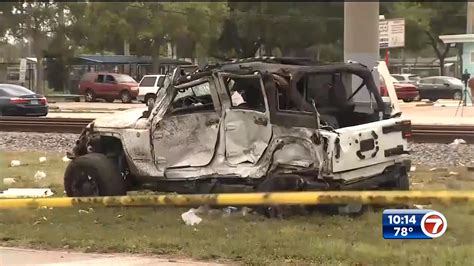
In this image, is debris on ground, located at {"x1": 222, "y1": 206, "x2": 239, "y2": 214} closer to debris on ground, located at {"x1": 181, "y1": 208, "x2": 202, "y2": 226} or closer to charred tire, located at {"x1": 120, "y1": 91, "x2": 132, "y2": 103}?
debris on ground, located at {"x1": 181, "y1": 208, "x2": 202, "y2": 226}

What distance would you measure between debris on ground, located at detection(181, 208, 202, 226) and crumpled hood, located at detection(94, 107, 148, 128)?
1.28m

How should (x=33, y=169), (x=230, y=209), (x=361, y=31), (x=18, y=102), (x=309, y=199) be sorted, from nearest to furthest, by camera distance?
(x=309, y=199) < (x=361, y=31) < (x=230, y=209) < (x=33, y=169) < (x=18, y=102)

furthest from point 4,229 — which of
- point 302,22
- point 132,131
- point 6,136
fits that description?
point 6,136

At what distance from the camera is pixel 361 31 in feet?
22.0

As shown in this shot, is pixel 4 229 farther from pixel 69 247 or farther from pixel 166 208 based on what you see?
pixel 166 208

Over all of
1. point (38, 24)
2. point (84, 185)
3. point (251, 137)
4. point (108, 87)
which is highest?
point (38, 24)

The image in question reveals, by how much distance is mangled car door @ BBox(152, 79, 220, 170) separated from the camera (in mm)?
7832

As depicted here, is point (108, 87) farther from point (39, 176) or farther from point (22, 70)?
point (39, 176)

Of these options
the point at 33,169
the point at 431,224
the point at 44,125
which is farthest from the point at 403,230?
the point at 44,125

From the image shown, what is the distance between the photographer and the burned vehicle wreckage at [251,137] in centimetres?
726

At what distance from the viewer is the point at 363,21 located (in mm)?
6516

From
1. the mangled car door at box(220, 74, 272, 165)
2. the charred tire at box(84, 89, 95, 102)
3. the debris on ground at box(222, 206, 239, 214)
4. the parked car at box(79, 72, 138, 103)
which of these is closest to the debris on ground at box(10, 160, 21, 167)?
the debris on ground at box(222, 206, 239, 214)

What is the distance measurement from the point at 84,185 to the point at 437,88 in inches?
1178

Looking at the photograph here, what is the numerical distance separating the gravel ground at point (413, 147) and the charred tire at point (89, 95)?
17980 mm
